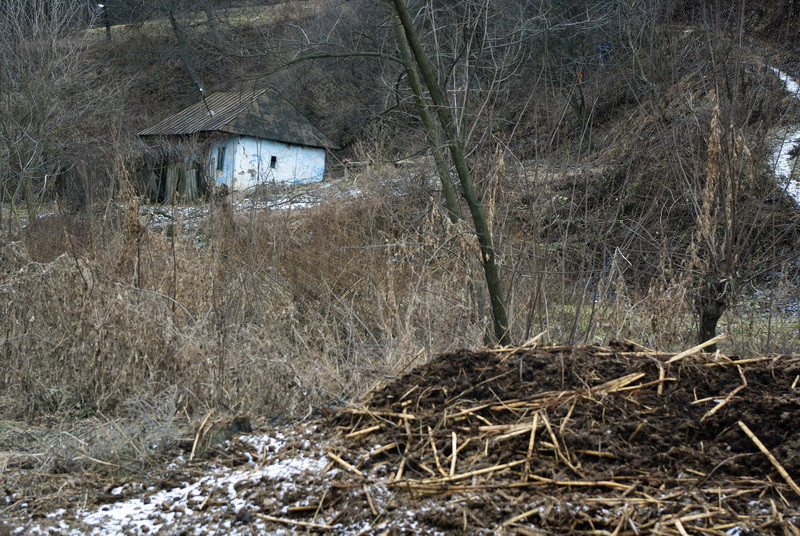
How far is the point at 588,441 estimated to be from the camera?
295 centimetres

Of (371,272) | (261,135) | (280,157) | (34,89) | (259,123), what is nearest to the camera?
(371,272)

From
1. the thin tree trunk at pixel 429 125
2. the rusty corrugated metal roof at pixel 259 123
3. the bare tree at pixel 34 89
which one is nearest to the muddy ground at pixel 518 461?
the thin tree trunk at pixel 429 125

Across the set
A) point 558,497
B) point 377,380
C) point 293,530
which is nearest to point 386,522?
point 293,530

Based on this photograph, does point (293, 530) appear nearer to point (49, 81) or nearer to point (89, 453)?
point (89, 453)

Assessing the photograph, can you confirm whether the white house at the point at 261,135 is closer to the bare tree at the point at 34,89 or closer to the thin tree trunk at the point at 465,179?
the bare tree at the point at 34,89

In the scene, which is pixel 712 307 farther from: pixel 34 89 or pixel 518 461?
pixel 34 89

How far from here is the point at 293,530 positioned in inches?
106

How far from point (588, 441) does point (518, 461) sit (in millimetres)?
298

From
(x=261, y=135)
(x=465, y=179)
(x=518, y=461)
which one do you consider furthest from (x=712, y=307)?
(x=261, y=135)

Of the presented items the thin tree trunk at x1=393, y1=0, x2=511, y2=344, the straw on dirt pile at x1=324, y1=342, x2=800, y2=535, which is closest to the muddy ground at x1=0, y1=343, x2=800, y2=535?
the straw on dirt pile at x1=324, y1=342, x2=800, y2=535

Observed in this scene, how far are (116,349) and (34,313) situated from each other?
0.92 metres

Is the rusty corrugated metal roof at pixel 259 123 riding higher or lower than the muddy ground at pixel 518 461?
higher

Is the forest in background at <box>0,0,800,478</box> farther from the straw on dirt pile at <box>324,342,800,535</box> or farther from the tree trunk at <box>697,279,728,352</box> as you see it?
the straw on dirt pile at <box>324,342,800,535</box>

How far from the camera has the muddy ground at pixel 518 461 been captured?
8.45 feet
